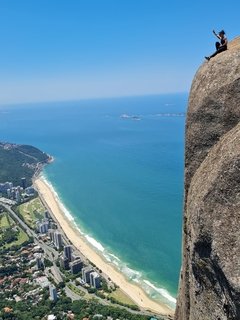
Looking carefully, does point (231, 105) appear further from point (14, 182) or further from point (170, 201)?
point (14, 182)

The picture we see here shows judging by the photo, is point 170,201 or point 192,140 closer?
point 192,140

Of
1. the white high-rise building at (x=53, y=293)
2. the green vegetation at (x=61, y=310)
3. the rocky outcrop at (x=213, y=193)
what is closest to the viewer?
the rocky outcrop at (x=213, y=193)

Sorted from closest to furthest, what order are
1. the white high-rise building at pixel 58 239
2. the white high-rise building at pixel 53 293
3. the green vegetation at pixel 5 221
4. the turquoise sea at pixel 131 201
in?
the white high-rise building at pixel 53 293
the turquoise sea at pixel 131 201
the white high-rise building at pixel 58 239
the green vegetation at pixel 5 221

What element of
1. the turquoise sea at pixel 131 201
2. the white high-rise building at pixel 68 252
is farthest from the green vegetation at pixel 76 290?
the turquoise sea at pixel 131 201

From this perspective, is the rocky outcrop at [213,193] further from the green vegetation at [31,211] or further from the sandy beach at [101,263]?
the green vegetation at [31,211]

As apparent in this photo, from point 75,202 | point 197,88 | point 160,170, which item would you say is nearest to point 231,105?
point 197,88

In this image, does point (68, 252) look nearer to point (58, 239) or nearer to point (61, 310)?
point (58, 239)

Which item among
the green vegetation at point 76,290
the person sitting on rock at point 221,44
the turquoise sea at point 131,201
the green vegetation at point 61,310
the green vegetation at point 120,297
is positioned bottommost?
the green vegetation at point 76,290

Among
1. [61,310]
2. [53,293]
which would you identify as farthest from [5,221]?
[61,310]
